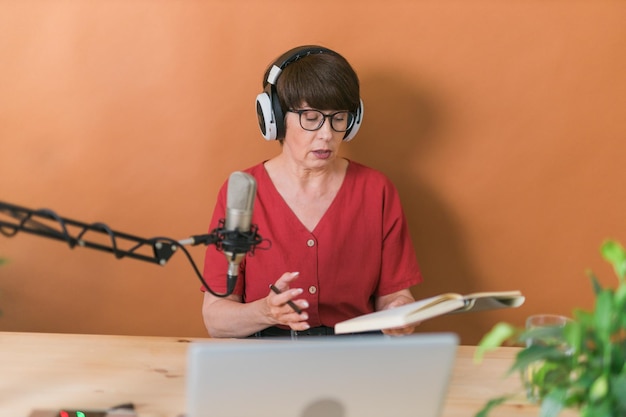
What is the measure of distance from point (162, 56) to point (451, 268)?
1.13m

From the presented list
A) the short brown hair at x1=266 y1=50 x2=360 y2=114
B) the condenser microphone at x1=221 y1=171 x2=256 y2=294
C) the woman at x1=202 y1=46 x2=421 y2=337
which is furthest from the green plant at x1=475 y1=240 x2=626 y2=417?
the short brown hair at x1=266 y1=50 x2=360 y2=114

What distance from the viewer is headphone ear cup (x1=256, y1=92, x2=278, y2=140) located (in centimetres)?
177

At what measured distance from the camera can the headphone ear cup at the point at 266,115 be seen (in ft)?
5.79

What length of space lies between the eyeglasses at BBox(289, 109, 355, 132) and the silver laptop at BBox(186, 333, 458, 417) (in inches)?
34.8

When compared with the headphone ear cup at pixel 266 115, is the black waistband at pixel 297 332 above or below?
below

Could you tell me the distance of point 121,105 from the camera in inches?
81.3

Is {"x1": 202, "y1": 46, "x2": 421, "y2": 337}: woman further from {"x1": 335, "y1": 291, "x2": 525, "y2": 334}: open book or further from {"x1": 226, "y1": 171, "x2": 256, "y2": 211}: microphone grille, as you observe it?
{"x1": 226, "y1": 171, "x2": 256, "y2": 211}: microphone grille

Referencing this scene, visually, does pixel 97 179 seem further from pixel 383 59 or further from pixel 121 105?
pixel 383 59

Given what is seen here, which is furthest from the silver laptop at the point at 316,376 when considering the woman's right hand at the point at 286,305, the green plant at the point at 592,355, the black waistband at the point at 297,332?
the black waistband at the point at 297,332

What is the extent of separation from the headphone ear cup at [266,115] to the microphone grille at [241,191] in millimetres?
631

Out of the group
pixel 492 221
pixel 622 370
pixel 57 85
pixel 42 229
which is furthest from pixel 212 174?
pixel 622 370

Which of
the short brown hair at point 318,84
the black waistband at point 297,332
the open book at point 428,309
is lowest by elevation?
the black waistband at point 297,332

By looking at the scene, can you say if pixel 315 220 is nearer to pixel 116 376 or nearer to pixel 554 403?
pixel 116 376

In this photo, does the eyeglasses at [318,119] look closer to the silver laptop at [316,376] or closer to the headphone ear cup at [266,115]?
the headphone ear cup at [266,115]
